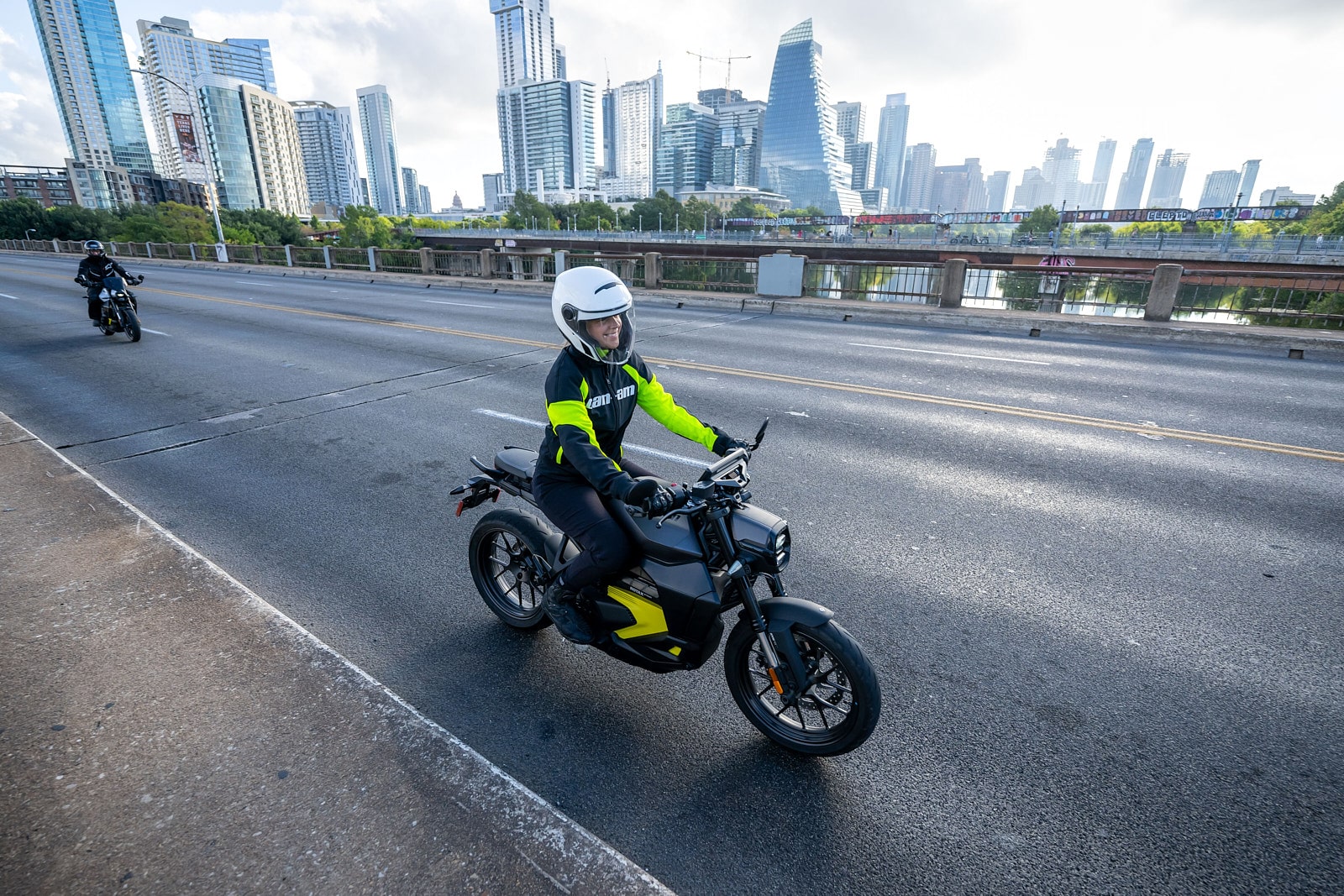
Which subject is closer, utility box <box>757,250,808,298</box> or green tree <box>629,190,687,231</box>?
utility box <box>757,250,808,298</box>


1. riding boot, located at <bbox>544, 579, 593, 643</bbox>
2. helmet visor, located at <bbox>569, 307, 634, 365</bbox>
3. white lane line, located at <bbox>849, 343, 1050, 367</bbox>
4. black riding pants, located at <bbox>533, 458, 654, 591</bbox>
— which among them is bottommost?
white lane line, located at <bbox>849, 343, 1050, 367</bbox>

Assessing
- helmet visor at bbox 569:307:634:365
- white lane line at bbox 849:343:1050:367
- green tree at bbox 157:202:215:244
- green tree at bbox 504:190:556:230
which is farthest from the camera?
green tree at bbox 504:190:556:230

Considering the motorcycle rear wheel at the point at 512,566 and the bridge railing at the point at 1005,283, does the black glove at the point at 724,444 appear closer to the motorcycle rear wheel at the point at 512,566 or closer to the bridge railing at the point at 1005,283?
the motorcycle rear wheel at the point at 512,566

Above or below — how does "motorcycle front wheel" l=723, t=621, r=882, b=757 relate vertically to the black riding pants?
below

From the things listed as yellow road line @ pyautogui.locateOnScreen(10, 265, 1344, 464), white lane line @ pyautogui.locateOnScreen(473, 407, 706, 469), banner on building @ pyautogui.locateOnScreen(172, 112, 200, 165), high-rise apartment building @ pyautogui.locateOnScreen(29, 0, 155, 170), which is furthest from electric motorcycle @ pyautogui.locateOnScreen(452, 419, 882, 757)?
high-rise apartment building @ pyautogui.locateOnScreen(29, 0, 155, 170)

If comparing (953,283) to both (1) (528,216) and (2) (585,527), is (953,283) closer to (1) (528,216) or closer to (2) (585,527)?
(2) (585,527)

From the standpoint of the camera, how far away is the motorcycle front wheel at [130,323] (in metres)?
12.2

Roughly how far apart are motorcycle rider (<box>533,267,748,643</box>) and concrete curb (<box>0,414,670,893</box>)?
932 millimetres

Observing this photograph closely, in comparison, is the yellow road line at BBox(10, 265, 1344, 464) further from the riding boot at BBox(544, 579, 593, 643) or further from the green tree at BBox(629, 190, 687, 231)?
the green tree at BBox(629, 190, 687, 231)

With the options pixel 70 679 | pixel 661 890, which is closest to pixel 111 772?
pixel 70 679

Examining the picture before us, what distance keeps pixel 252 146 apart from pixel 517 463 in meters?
203

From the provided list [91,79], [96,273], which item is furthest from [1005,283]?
[91,79]

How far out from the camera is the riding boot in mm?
3115

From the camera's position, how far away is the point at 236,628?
3.55 meters
